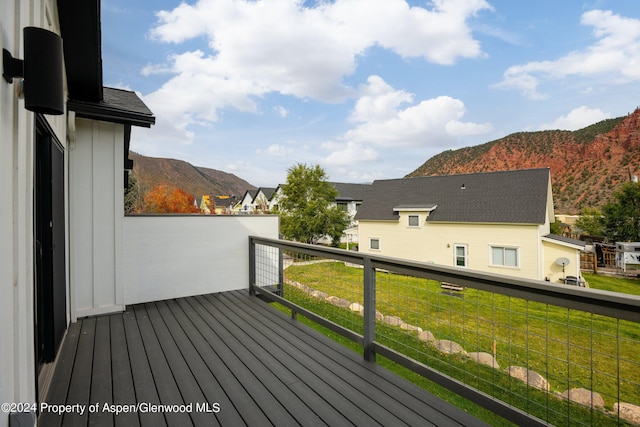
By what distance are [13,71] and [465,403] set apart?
12.9 ft

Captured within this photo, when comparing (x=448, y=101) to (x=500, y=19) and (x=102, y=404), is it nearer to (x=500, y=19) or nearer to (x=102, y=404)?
(x=500, y=19)

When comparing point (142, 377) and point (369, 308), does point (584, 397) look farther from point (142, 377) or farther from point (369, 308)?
point (142, 377)

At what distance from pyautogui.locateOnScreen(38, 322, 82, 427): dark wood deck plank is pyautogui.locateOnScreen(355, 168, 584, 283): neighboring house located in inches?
575

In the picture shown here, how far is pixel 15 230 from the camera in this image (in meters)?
1.32

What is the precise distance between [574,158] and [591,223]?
20579 mm

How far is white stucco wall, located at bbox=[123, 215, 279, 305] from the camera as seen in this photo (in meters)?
4.08

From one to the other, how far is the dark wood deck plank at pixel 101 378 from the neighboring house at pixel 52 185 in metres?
0.28

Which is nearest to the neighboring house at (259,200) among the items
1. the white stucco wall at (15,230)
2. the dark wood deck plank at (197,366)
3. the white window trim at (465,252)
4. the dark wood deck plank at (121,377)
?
the white window trim at (465,252)

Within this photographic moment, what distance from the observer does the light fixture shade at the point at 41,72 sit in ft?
4.08

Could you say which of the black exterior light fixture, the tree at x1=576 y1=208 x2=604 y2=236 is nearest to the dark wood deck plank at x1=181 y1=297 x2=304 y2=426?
the black exterior light fixture

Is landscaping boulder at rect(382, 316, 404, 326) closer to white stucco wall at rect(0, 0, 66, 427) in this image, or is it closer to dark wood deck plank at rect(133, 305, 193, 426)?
dark wood deck plank at rect(133, 305, 193, 426)

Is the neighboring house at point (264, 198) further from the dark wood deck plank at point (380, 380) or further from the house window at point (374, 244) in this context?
the dark wood deck plank at point (380, 380)

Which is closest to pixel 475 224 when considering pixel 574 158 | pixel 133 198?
pixel 133 198

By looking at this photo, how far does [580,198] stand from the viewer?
3094 cm
